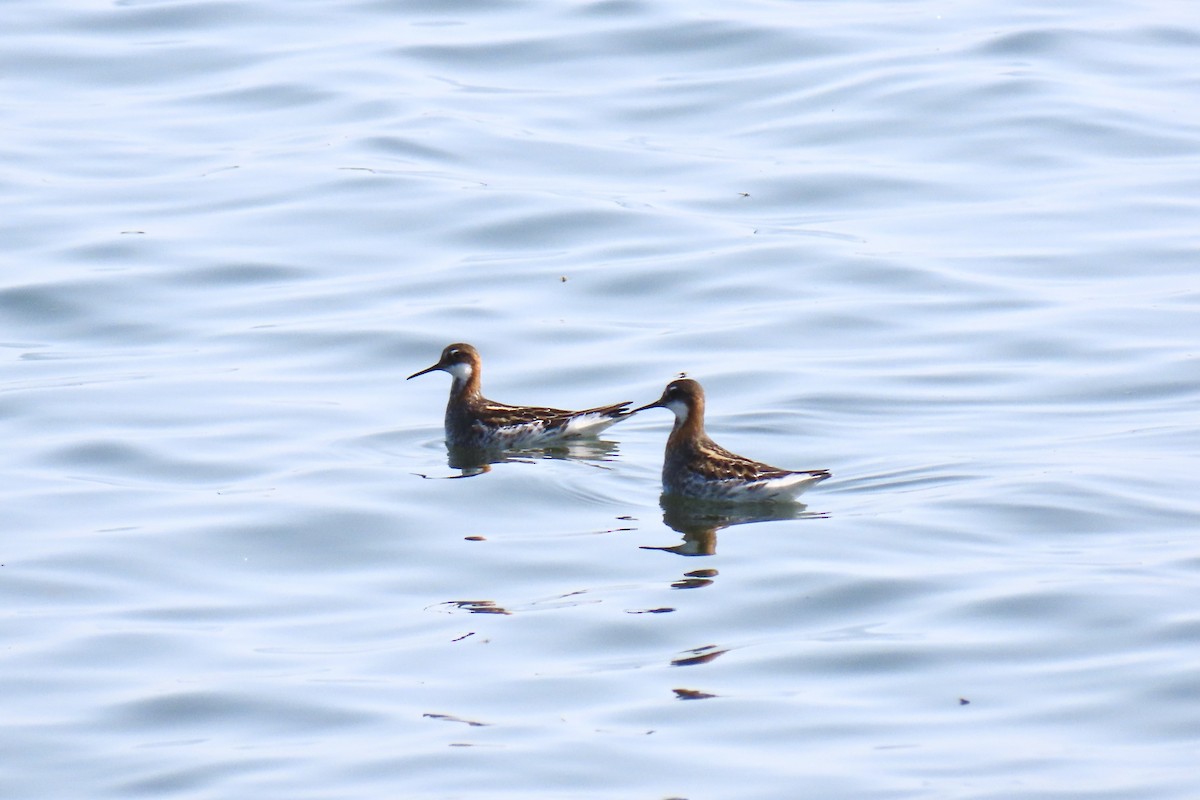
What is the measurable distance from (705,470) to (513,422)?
7.07 feet

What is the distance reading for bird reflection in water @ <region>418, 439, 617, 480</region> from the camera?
45.8ft

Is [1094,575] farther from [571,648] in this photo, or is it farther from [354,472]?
[354,472]

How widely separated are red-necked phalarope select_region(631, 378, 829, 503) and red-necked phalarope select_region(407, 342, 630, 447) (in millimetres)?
665

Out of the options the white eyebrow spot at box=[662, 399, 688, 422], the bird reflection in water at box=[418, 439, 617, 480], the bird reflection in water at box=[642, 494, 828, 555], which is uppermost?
the white eyebrow spot at box=[662, 399, 688, 422]

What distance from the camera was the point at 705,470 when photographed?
12742 mm

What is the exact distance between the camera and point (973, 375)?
15.3 meters

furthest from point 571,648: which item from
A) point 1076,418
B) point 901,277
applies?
point 901,277

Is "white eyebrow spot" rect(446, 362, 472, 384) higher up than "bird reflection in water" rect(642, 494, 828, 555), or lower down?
higher up

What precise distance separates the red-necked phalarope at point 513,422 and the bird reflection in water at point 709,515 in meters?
1.37

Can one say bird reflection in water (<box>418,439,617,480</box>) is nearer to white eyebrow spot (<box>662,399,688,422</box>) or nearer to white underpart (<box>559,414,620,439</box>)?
white underpart (<box>559,414,620,439</box>)

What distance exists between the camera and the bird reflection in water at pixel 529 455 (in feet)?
45.8

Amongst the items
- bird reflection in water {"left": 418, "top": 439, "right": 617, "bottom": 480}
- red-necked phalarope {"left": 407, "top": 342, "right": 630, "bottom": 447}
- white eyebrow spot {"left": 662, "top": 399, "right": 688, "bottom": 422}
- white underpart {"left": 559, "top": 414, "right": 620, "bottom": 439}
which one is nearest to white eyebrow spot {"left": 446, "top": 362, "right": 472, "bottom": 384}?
red-necked phalarope {"left": 407, "top": 342, "right": 630, "bottom": 447}

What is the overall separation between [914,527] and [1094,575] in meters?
1.25

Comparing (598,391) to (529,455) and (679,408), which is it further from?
(679,408)
